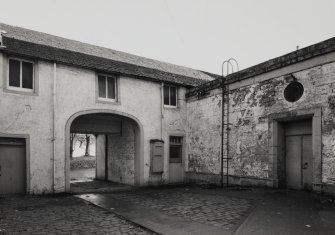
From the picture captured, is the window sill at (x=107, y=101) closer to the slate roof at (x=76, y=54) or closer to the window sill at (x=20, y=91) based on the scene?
the slate roof at (x=76, y=54)

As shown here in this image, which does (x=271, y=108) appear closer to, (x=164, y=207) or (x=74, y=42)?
(x=164, y=207)

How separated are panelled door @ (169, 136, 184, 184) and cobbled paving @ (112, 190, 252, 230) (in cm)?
415

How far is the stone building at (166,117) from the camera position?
9.98 meters

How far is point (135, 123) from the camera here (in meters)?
14.1

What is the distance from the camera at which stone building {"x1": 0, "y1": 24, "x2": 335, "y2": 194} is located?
998 cm

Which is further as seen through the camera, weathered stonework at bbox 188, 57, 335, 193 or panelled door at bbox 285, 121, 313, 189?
panelled door at bbox 285, 121, 313, 189

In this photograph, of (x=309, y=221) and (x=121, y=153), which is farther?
(x=121, y=153)

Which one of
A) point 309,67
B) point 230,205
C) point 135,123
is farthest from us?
point 135,123

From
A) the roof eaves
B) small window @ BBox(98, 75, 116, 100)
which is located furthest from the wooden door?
small window @ BBox(98, 75, 116, 100)

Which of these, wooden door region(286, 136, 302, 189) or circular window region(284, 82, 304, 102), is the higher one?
circular window region(284, 82, 304, 102)

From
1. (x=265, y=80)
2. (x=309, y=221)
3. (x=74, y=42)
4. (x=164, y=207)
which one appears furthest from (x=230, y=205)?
(x=74, y=42)

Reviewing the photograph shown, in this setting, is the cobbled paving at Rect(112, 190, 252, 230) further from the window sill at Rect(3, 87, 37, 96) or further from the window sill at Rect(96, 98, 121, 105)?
the window sill at Rect(3, 87, 37, 96)

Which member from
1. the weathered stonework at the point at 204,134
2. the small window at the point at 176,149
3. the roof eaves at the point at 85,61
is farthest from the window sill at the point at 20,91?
the weathered stonework at the point at 204,134

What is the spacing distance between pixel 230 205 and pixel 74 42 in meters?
11.7
